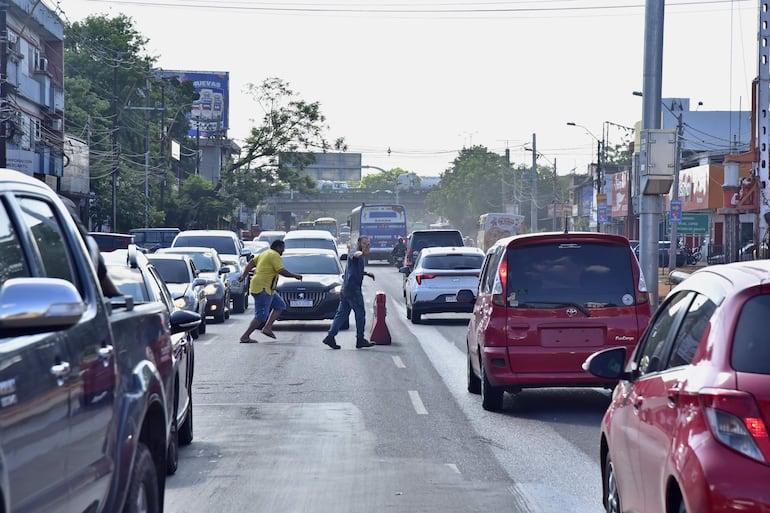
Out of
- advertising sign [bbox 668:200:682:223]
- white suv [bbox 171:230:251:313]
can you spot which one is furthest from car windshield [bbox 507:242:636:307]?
advertising sign [bbox 668:200:682:223]

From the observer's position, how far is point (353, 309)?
20.4 meters

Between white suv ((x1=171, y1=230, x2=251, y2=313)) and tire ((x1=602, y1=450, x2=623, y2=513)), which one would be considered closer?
tire ((x1=602, y1=450, x2=623, y2=513))

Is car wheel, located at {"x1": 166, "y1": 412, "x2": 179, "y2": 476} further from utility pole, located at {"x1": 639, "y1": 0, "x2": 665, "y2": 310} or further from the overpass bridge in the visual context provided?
the overpass bridge

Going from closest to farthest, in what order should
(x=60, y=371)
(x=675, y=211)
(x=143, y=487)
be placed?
(x=60, y=371), (x=143, y=487), (x=675, y=211)

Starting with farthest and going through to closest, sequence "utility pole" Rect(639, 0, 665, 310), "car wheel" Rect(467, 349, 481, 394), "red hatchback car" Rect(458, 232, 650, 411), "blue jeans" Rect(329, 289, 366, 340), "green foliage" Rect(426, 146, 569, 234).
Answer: "green foliage" Rect(426, 146, 569, 234) < "utility pole" Rect(639, 0, 665, 310) < "blue jeans" Rect(329, 289, 366, 340) < "car wheel" Rect(467, 349, 481, 394) < "red hatchback car" Rect(458, 232, 650, 411)

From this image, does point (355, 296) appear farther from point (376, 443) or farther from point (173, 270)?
point (376, 443)

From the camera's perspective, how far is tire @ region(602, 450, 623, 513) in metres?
6.45

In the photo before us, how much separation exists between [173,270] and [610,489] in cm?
1840

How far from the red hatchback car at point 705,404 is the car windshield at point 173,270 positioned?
18.6 meters

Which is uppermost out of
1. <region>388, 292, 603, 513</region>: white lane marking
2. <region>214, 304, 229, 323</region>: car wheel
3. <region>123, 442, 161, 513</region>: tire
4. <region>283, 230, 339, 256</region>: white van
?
<region>283, 230, 339, 256</region>: white van

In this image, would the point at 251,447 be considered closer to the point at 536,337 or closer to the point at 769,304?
the point at 536,337

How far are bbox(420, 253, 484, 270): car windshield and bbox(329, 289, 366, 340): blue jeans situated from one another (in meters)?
5.25

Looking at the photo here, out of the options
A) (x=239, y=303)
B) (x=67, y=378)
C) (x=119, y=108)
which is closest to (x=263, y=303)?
(x=239, y=303)

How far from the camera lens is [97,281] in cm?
511
